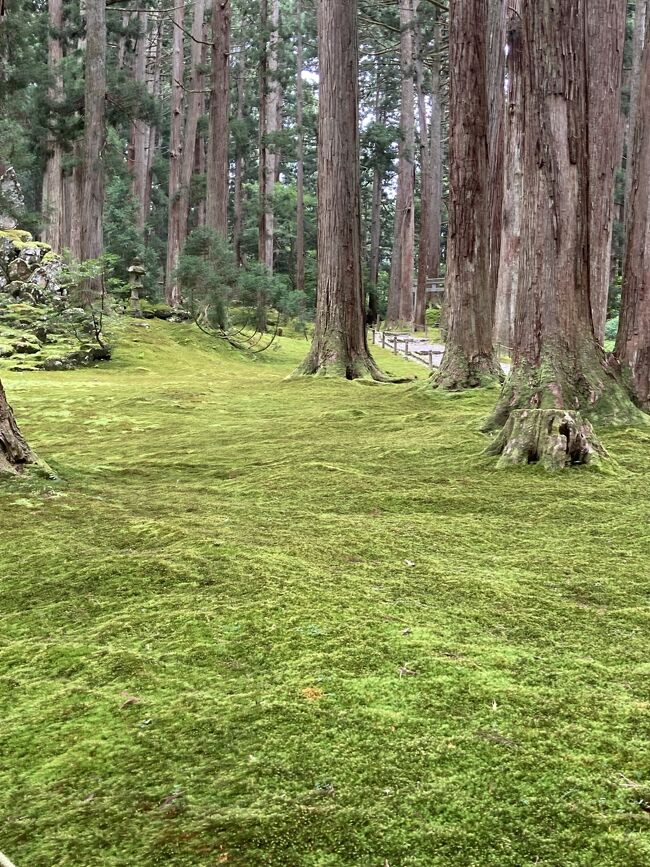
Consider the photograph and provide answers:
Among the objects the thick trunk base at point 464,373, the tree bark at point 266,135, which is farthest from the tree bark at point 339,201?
the tree bark at point 266,135

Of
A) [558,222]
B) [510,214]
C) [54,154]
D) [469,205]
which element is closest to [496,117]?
[510,214]

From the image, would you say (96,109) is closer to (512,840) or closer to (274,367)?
(274,367)

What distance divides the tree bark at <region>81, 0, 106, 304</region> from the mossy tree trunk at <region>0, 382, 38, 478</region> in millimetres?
11750

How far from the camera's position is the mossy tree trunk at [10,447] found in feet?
12.6

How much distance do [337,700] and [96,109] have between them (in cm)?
1608

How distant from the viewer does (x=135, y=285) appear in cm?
1811

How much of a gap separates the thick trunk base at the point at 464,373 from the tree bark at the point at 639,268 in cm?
185

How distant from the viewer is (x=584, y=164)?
202 inches

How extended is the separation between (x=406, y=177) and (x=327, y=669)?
24.1 meters

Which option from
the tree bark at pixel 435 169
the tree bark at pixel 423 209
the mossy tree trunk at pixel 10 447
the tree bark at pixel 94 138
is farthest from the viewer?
the tree bark at pixel 435 169

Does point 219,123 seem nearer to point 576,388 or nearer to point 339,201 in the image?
point 339,201

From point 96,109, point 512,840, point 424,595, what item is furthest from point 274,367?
point 512,840

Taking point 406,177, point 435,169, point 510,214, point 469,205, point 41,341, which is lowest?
point 41,341

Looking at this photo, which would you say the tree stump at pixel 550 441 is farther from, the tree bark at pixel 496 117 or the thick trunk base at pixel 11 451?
the tree bark at pixel 496 117
